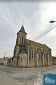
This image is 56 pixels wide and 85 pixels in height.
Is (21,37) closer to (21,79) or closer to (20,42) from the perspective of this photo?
(20,42)

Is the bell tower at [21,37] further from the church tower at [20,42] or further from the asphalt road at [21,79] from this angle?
the asphalt road at [21,79]

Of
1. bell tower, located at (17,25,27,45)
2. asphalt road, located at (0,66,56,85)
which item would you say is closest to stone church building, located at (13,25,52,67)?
bell tower, located at (17,25,27,45)

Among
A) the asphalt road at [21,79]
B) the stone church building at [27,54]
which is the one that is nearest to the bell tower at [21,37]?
the stone church building at [27,54]

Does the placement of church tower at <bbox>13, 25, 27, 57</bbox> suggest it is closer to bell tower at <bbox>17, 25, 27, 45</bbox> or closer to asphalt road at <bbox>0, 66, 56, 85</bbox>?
Answer: bell tower at <bbox>17, 25, 27, 45</bbox>

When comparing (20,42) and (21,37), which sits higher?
(21,37)

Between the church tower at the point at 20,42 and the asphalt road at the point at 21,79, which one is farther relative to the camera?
the church tower at the point at 20,42

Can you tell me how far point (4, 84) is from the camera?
24.0 ft

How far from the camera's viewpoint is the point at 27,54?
88.1 feet

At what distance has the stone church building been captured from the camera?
25919 mm

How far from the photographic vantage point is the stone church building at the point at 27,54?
25919mm

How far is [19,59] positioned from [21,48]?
536 cm

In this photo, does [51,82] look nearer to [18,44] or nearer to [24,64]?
[24,64]

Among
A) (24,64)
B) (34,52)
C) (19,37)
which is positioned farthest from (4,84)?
(19,37)

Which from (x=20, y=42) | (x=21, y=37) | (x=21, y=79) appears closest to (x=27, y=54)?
(x=20, y=42)
